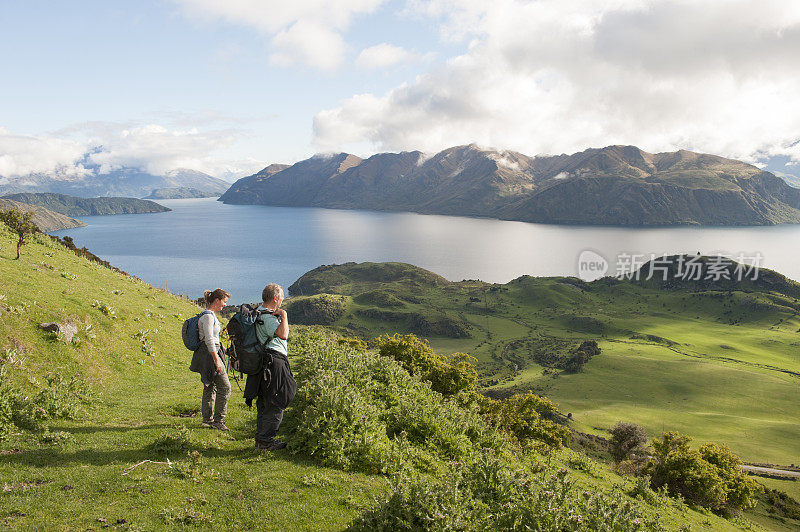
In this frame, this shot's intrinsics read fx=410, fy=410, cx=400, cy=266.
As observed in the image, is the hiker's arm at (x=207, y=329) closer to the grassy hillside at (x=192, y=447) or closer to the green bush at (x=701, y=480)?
the grassy hillside at (x=192, y=447)

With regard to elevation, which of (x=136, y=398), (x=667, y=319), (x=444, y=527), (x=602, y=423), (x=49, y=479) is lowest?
(x=602, y=423)

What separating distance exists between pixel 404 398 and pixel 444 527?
790 cm

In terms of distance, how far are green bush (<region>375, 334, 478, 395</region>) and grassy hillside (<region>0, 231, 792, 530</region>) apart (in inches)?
372

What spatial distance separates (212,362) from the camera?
39.1 feet

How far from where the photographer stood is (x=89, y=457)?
33.3 ft

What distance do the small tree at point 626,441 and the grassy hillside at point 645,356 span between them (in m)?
22.8

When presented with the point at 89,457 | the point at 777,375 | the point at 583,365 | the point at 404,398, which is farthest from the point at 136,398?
the point at 777,375

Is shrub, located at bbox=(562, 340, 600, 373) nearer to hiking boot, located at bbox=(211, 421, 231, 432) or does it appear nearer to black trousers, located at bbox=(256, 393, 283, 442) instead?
hiking boot, located at bbox=(211, 421, 231, 432)

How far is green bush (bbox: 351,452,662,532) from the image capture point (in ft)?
23.1

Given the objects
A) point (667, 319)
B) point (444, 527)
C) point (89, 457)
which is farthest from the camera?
point (667, 319)

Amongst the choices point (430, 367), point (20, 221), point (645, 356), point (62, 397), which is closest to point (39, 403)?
point (62, 397)

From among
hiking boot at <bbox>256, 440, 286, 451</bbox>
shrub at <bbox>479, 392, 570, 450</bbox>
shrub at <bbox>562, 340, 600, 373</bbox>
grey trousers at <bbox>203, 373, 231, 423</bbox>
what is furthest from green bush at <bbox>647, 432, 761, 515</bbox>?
shrub at <bbox>562, 340, 600, 373</bbox>

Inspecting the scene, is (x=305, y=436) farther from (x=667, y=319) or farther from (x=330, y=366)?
(x=667, y=319)

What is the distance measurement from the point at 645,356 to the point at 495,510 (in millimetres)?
157030
